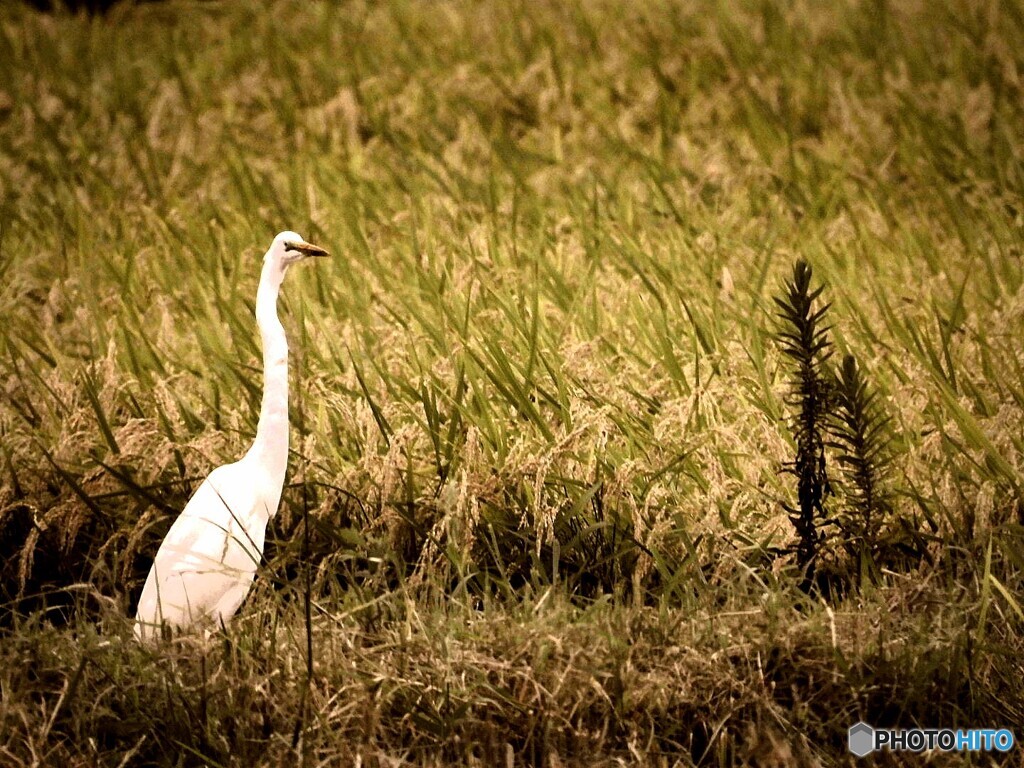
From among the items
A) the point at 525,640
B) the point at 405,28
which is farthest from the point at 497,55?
the point at 525,640

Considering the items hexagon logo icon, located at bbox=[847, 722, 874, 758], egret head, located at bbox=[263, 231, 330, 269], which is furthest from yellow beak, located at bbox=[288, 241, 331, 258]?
hexagon logo icon, located at bbox=[847, 722, 874, 758]

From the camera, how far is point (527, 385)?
296 cm

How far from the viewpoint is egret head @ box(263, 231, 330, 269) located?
2.30m

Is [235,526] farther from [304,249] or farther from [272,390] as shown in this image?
[304,249]

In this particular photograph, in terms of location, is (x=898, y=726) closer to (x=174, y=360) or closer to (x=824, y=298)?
(x=824, y=298)

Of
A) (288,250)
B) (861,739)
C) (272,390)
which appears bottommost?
(861,739)

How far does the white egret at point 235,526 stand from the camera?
2275 mm

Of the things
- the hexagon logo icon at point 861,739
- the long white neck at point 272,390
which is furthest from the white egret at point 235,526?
the hexagon logo icon at point 861,739

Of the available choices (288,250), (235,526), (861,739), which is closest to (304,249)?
(288,250)

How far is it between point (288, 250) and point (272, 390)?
255 mm

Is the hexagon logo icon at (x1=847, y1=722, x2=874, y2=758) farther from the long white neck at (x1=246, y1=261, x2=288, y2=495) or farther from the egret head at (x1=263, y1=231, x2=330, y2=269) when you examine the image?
the egret head at (x1=263, y1=231, x2=330, y2=269)

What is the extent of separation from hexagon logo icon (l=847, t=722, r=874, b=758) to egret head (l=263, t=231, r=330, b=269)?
1.20 meters

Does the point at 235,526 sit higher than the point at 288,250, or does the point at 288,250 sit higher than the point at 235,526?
the point at 288,250

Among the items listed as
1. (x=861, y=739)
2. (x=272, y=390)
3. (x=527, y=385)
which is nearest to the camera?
(x=861, y=739)
